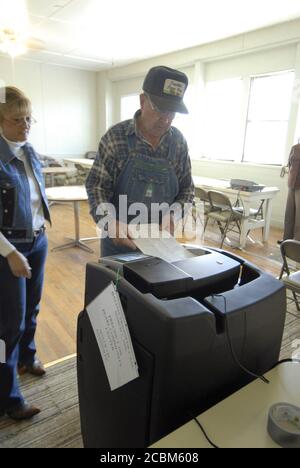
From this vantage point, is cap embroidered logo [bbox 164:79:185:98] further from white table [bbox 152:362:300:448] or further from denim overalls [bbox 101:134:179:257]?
white table [bbox 152:362:300:448]

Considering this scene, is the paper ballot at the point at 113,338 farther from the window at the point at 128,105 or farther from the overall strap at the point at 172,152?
the window at the point at 128,105

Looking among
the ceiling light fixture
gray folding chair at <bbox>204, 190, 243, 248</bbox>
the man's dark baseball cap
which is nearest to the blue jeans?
the man's dark baseball cap

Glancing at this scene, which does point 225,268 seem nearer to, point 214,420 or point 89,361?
point 214,420

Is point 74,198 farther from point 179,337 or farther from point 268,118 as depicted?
point 268,118

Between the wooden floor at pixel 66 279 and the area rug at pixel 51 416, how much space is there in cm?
18

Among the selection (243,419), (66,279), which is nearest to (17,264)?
(243,419)

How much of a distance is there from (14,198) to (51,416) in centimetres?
103

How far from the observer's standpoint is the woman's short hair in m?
1.30

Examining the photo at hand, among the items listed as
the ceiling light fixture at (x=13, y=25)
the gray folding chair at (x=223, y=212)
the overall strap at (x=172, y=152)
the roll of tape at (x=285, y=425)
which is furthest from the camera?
the ceiling light fixture at (x=13, y=25)

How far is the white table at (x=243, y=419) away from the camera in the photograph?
1.94 feet

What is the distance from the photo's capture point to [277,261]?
148 inches

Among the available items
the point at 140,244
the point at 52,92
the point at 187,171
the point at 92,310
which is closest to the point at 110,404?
the point at 92,310

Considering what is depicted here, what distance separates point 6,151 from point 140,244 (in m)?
0.76

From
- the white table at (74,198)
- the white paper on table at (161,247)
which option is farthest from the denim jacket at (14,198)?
the white table at (74,198)
